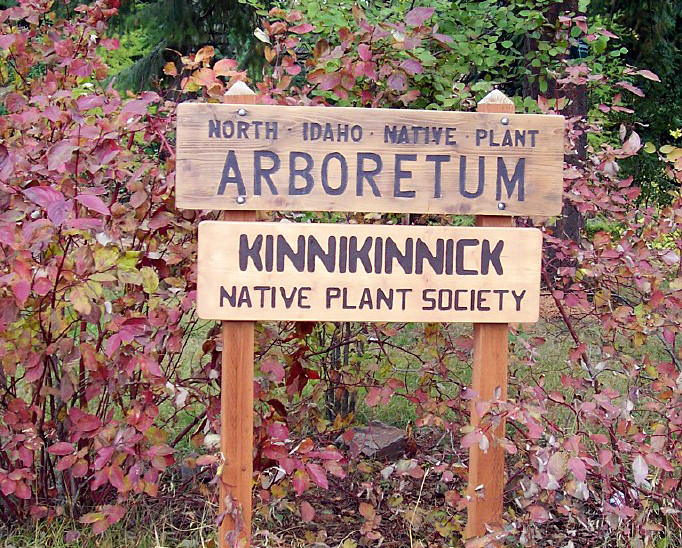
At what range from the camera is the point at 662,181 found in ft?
38.7

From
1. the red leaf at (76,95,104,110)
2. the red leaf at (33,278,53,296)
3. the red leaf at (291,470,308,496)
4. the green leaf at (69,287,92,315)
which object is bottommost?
the red leaf at (291,470,308,496)

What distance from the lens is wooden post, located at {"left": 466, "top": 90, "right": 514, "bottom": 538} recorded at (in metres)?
2.42

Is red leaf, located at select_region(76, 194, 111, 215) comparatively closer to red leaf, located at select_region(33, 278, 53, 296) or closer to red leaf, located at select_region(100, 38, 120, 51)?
red leaf, located at select_region(33, 278, 53, 296)

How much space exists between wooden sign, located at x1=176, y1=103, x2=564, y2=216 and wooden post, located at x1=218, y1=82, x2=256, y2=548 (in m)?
0.11

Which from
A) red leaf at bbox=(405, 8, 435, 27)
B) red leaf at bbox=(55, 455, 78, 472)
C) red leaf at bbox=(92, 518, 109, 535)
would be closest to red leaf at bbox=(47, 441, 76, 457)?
red leaf at bbox=(55, 455, 78, 472)

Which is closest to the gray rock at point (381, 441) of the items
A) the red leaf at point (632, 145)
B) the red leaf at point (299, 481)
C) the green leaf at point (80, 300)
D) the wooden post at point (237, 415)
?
the red leaf at point (299, 481)

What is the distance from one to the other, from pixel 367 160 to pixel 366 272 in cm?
34

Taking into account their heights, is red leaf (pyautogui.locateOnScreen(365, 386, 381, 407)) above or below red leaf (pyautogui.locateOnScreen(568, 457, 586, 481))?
above

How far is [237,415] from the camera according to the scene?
2369 millimetres

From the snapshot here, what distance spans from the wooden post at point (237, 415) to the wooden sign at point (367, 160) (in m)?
0.11

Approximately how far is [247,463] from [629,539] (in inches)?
49.2

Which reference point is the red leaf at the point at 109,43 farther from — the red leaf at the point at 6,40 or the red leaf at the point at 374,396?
the red leaf at the point at 374,396

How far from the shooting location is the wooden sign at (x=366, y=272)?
89.5 inches

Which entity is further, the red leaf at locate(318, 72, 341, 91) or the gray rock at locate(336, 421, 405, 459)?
the gray rock at locate(336, 421, 405, 459)
